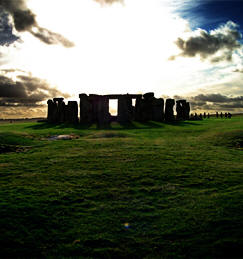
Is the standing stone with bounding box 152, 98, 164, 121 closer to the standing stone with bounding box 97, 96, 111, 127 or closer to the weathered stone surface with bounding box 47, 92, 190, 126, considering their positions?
the weathered stone surface with bounding box 47, 92, 190, 126

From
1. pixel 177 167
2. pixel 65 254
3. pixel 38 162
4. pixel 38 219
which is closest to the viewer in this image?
pixel 65 254

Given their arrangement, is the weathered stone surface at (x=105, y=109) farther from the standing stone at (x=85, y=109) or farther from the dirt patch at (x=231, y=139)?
the dirt patch at (x=231, y=139)

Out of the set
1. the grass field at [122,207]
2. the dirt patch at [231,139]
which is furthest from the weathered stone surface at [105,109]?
the grass field at [122,207]

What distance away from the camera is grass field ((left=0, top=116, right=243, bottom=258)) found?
7301 mm

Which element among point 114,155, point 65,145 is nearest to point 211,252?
point 114,155

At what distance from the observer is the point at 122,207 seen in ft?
30.1

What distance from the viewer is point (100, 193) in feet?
33.7

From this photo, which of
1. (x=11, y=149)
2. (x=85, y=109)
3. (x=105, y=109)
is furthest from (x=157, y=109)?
(x=11, y=149)

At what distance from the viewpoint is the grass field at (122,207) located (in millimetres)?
7301

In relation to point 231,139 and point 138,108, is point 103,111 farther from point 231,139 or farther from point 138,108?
point 231,139

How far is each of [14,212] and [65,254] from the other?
2.89 m

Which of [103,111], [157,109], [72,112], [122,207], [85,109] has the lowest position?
[122,207]

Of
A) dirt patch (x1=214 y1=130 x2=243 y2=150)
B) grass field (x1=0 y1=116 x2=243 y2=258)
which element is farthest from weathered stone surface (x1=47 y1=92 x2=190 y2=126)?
grass field (x1=0 y1=116 x2=243 y2=258)

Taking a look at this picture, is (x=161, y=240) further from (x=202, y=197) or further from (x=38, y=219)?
(x=38, y=219)
